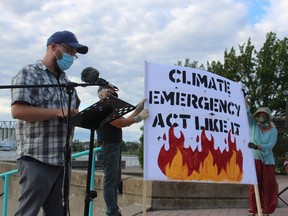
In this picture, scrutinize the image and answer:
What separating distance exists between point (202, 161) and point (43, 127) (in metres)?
2.53

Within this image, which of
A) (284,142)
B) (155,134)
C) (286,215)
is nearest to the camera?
(155,134)

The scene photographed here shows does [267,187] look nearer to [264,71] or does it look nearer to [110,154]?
[110,154]

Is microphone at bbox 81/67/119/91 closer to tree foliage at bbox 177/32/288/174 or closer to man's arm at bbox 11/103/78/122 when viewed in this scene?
man's arm at bbox 11/103/78/122

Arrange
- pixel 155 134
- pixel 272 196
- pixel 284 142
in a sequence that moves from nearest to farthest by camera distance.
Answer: pixel 155 134 → pixel 272 196 → pixel 284 142

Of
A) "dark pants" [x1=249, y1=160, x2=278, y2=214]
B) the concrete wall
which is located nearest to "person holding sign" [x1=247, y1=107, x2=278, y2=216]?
"dark pants" [x1=249, y1=160, x2=278, y2=214]

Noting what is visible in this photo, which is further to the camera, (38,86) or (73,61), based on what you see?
(73,61)

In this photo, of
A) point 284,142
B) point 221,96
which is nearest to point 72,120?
point 221,96

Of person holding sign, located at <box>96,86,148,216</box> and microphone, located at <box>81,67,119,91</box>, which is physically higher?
microphone, located at <box>81,67,119,91</box>

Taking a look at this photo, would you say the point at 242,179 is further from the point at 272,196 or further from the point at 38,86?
the point at 38,86

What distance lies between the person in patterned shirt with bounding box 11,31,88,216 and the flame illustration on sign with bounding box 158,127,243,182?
1.82m

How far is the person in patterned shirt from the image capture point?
334cm

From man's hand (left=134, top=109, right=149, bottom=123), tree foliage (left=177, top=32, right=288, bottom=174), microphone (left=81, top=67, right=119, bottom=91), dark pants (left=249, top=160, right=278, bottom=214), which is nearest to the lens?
microphone (left=81, top=67, right=119, bottom=91)

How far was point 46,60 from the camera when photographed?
3600 millimetres

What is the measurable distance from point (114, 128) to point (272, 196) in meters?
2.93
